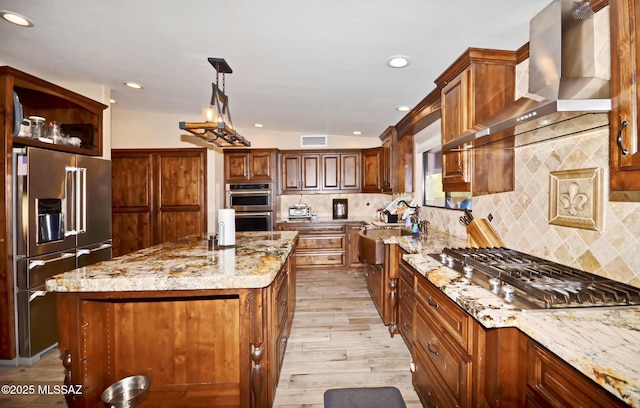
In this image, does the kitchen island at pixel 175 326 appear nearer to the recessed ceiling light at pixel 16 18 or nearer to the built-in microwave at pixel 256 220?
the recessed ceiling light at pixel 16 18

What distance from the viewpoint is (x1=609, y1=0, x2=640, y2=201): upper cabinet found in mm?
873

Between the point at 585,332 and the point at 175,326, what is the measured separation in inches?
72.2

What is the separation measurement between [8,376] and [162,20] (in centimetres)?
280

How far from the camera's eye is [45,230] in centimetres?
240

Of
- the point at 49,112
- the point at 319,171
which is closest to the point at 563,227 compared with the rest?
the point at 319,171

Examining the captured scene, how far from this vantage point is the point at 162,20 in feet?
6.02

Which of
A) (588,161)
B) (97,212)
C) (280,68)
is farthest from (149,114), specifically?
(588,161)

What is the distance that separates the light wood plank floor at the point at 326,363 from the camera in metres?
1.92

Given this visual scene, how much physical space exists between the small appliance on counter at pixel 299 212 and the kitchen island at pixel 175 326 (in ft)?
10.6

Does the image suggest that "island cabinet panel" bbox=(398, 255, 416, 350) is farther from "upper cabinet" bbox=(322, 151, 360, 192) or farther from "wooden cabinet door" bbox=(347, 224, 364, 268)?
"upper cabinet" bbox=(322, 151, 360, 192)

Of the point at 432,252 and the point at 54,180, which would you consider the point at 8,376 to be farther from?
the point at 432,252

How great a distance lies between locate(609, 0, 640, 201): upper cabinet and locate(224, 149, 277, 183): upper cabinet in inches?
173

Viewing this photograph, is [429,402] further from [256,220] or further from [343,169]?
[343,169]

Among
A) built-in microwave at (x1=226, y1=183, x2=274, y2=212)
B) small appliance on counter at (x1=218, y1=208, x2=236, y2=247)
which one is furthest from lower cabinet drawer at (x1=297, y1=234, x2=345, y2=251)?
small appliance on counter at (x1=218, y1=208, x2=236, y2=247)
